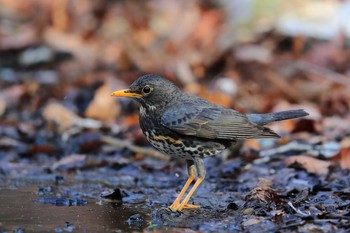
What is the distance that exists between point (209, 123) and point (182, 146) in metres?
0.39

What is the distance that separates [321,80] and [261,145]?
9.81 ft

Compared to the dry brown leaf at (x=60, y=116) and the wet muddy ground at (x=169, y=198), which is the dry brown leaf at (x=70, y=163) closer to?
the wet muddy ground at (x=169, y=198)

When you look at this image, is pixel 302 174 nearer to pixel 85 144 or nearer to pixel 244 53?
pixel 85 144

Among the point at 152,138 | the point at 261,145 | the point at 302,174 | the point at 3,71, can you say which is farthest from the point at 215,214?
the point at 3,71

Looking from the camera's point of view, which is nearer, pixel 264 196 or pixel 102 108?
pixel 264 196

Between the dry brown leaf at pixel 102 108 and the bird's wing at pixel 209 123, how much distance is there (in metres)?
3.52

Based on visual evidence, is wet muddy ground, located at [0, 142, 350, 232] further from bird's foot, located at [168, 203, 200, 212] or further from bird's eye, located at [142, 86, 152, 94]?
bird's eye, located at [142, 86, 152, 94]

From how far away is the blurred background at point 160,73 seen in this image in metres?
7.34

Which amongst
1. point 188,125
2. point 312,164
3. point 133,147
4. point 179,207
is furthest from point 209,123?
point 133,147

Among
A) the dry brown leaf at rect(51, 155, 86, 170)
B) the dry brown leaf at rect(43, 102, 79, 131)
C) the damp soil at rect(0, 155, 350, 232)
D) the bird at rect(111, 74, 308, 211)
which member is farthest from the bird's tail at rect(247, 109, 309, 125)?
the dry brown leaf at rect(43, 102, 79, 131)

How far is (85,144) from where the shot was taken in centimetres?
837

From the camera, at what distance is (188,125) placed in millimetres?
6094

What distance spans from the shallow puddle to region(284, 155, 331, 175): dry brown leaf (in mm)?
2072

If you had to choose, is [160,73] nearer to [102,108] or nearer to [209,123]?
[102,108]
